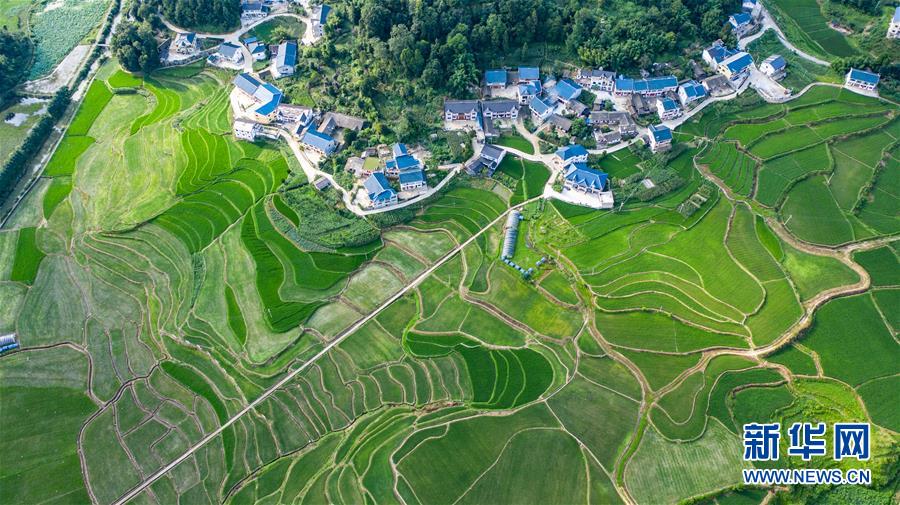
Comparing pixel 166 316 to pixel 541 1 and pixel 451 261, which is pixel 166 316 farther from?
pixel 541 1

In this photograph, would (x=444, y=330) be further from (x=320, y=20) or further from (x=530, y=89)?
(x=320, y=20)

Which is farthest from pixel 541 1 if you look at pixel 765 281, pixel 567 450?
pixel 567 450

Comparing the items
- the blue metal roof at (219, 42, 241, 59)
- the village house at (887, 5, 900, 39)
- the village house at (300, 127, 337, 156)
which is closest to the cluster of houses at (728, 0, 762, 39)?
the village house at (887, 5, 900, 39)

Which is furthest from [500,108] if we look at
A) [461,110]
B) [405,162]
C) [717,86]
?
[717,86]

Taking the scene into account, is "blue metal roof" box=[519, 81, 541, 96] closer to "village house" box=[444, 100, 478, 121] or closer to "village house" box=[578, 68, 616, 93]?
"village house" box=[578, 68, 616, 93]

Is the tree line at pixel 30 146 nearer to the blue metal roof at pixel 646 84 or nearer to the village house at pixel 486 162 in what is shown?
the village house at pixel 486 162

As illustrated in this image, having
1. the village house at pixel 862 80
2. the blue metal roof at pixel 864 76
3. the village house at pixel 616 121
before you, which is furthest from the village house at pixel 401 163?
the blue metal roof at pixel 864 76
